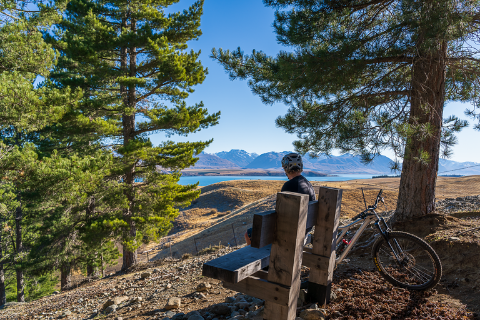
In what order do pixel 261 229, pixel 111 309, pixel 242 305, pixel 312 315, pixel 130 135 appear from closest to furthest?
pixel 261 229
pixel 312 315
pixel 242 305
pixel 111 309
pixel 130 135

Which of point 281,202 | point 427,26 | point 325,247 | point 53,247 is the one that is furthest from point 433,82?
point 53,247

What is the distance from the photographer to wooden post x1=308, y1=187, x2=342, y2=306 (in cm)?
298

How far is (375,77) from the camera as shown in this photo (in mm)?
6836

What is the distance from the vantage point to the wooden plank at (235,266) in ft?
6.91

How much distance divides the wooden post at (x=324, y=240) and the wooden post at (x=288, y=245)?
809 millimetres

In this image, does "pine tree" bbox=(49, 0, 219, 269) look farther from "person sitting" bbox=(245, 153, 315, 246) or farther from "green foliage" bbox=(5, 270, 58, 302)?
"green foliage" bbox=(5, 270, 58, 302)

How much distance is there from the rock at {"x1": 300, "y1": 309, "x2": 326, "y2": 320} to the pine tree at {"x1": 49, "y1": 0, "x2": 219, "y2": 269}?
909 cm

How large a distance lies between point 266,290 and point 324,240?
110cm

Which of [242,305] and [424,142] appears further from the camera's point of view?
[424,142]

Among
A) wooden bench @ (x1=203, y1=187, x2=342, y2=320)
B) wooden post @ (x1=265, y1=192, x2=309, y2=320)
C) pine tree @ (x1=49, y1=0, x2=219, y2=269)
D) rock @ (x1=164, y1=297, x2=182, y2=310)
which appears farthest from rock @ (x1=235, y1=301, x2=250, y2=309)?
pine tree @ (x1=49, y1=0, x2=219, y2=269)

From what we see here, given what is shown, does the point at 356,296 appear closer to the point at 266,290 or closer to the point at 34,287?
the point at 266,290

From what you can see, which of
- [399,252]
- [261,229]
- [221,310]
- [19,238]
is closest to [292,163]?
[261,229]

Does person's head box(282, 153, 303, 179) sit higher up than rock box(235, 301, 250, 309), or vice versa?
person's head box(282, 153, 303, 179)

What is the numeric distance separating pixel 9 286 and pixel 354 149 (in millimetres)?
31699
